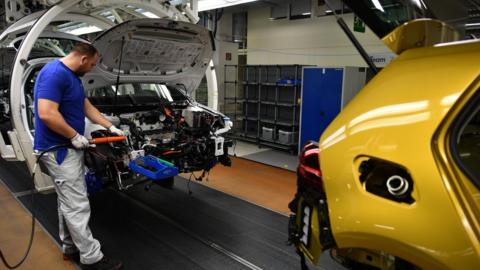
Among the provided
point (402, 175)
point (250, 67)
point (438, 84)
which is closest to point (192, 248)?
point (402, 175)

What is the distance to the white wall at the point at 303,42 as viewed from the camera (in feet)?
25.8

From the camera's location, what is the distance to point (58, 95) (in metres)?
2.48

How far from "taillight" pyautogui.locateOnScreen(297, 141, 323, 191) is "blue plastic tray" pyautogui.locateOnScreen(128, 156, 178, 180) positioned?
1.56 meters

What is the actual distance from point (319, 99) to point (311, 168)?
5242 mm

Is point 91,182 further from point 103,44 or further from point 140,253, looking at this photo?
point 103,44

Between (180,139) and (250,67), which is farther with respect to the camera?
(250,67)

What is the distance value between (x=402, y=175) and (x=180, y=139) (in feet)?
9.54

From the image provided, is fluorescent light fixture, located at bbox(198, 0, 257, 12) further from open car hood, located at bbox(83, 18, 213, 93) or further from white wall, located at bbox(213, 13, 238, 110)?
open car hood, located at bbox(83, 18, 213, 93)

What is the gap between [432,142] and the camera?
49.2 inches

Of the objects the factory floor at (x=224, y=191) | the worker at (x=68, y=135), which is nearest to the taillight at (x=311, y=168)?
the worker at (x=68, y=135)

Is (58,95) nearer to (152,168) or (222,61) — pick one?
(152,168)

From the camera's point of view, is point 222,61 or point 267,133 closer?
point 267,133

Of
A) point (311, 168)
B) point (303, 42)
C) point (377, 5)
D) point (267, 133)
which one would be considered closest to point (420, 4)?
point (377, 5)

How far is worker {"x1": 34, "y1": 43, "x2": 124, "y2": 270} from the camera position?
246cm
